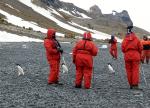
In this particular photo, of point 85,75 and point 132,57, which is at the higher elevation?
point 132,57

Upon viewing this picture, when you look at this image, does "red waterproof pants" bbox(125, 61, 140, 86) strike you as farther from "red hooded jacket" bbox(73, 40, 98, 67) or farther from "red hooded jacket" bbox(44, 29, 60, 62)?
"red hooded jacket" bbox(44, 29, 60, 62)

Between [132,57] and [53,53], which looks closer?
[132,57]

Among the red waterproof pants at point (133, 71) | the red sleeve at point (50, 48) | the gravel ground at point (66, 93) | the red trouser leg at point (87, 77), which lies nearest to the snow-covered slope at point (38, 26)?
the gravel ground at point (66, 93)

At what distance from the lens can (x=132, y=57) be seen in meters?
20.9

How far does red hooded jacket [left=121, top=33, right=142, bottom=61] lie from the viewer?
21030 mm

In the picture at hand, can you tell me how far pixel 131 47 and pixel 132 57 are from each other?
0.43m

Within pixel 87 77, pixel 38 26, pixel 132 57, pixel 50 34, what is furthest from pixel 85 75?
pixel 38 26

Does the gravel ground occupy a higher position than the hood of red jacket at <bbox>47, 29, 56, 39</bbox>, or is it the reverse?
the hood of red jacket at <bbox>47, 29, 56, 39</bbox>

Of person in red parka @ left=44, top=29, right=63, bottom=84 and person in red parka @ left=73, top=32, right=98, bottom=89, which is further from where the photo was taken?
person in red parka @ left=44, top=29, right=63, bottom=84

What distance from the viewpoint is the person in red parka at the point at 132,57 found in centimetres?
2088

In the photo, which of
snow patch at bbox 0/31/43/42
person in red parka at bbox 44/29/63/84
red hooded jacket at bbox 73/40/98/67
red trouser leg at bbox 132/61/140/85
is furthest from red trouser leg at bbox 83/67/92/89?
snow patch at bbox 0/31/43/42

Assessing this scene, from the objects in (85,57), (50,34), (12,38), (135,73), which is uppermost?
(50,34)

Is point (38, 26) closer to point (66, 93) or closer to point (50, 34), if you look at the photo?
point (50, 34)

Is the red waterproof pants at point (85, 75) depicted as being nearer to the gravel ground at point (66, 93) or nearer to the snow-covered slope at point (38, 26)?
the gravel ground at point (66, 93)
